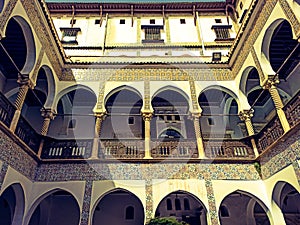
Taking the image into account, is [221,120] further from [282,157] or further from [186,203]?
[282,157]

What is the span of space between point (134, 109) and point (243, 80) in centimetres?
524

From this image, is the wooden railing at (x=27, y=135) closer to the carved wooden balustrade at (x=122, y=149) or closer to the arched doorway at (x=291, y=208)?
the carved wooden balustrade at (x=122, y=149)

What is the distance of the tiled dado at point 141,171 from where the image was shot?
26.7 ft

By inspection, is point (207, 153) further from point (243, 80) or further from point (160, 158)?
point (243, 80)

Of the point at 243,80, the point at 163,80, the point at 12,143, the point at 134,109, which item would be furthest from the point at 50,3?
the point at 243,80

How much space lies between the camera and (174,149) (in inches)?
342

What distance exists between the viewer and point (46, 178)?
8156 mm

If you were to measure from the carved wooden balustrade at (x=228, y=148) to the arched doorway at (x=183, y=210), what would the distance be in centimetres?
251

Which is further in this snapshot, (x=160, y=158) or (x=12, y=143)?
(x=160, y=158)

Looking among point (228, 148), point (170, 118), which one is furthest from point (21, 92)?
point (228, 148)

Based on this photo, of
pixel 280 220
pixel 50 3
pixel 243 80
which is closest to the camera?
pixel 280 220

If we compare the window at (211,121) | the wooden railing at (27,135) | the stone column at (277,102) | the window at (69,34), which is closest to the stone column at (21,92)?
the wooden railing at (27,135)

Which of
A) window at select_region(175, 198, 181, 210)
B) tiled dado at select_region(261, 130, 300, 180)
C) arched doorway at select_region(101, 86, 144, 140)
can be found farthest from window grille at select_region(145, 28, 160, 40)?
tiled dado at select_region(261, 130, 300, 180)

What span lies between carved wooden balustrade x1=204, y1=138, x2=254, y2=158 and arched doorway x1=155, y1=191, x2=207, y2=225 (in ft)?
8.25
